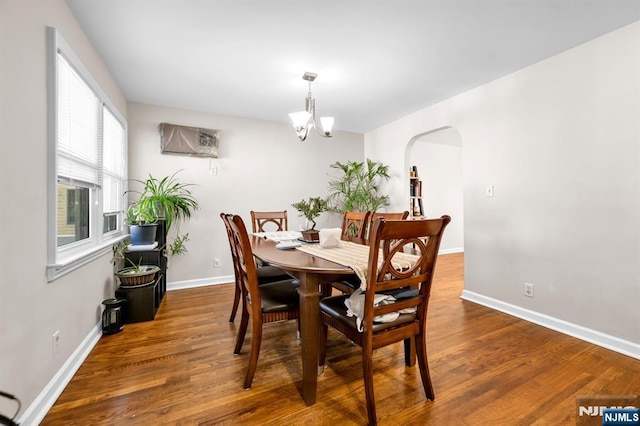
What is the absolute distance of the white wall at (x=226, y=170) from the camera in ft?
11.5

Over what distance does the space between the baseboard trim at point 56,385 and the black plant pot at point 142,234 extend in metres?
0.98

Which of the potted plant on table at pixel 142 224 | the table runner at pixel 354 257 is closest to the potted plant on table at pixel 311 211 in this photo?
the table runner at pixel 354 257

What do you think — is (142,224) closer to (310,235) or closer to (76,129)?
(76,129)

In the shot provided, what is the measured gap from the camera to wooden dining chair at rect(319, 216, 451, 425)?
4.13 ft

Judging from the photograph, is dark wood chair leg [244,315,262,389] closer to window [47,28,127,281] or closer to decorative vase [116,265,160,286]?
window [47,28,127,281]

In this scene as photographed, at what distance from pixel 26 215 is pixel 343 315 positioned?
166 cm

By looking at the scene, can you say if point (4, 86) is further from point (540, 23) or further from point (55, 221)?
point (540, 23)

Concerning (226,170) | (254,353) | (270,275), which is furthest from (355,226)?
(226,170)

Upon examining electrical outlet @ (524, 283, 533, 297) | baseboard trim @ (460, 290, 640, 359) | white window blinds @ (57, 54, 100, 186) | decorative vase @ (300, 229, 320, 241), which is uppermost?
white window blinds @ (57, 54, 100, 186)

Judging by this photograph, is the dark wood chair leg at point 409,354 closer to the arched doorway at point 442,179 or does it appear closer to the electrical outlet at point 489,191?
the electrical outlet at point 489,191

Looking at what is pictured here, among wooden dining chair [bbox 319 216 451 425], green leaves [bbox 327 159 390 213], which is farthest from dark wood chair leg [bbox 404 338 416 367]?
green leaves [bbox 327 159 390 213]

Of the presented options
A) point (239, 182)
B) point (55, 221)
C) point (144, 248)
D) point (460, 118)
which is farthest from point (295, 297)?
point (460, 118)

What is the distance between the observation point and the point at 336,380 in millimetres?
1692

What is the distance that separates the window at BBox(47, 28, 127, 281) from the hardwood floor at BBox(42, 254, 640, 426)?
75 centimetres
